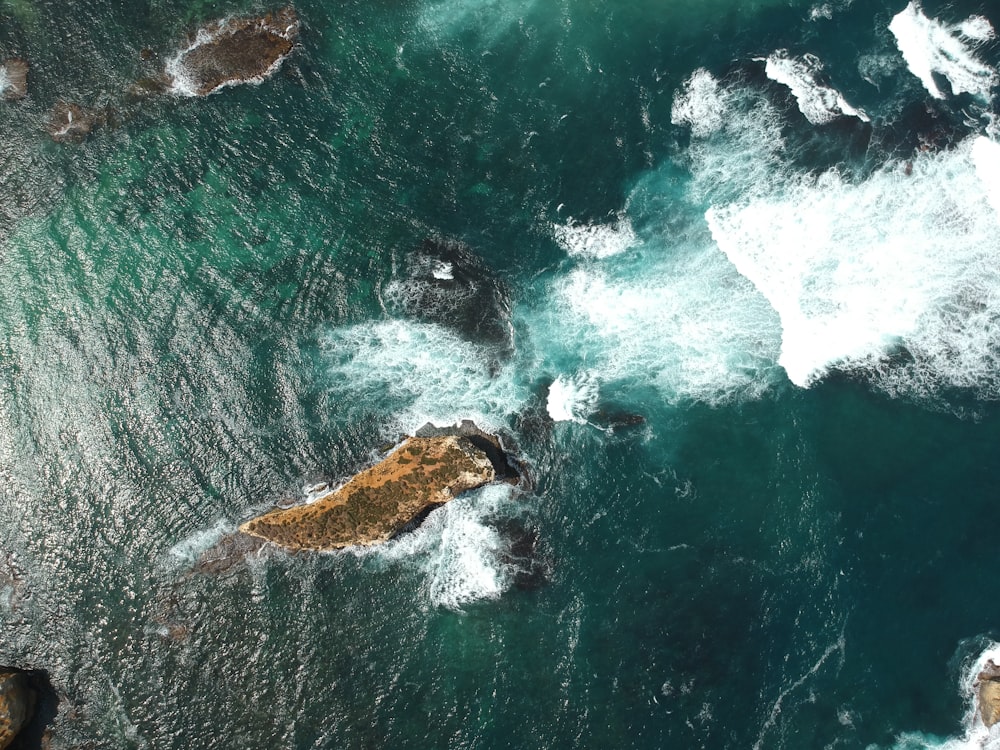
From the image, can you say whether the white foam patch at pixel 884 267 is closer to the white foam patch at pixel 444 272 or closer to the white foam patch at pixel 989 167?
the white foam patch at pixel 989 167

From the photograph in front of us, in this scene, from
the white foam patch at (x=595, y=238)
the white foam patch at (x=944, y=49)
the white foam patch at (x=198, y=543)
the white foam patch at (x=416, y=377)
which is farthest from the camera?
the white foam patch at (x=944, y=49)

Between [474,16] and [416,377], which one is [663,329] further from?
[474,16]

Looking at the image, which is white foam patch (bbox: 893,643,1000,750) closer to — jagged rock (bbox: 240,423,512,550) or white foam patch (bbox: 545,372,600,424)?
white foam patch (bbox: 545,372,600,424)

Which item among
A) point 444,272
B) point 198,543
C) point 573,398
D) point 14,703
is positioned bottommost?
point 14,703

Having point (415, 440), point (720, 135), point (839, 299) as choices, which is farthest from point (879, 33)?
point (415, 440)

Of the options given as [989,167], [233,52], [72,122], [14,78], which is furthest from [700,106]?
[14,78]

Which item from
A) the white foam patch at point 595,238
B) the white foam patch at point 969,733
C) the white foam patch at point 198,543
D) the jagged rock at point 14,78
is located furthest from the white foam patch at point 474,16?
the white foam patch at point 969,733
